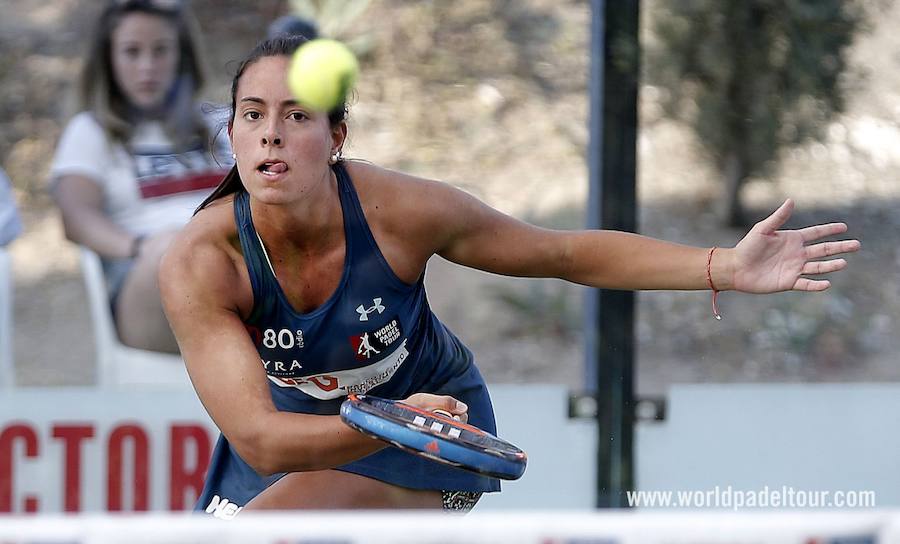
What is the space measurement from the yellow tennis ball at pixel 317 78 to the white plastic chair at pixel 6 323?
186 centimetres

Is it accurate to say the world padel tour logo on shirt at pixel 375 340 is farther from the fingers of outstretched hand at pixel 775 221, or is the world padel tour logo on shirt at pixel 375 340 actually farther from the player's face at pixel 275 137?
the fingers of outstretched hand at pixel 775 221

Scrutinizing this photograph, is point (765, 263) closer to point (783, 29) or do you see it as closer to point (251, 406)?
point (251, 406)

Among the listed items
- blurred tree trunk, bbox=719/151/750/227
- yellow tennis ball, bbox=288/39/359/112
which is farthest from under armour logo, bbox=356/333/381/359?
blurred tree trunk, bbox=719/151/750/227

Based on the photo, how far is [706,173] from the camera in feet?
15.2

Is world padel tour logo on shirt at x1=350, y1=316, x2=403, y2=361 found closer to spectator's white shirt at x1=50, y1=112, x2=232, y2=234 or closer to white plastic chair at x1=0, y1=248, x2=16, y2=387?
spectator's white shirt at x1=50, y1=112, x2=232, y2=234

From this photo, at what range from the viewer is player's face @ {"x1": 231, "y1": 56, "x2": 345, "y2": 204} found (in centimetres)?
257

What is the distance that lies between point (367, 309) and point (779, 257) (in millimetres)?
850

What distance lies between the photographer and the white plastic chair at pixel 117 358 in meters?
4.30

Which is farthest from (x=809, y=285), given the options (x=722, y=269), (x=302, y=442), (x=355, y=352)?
(x=302, y=442)

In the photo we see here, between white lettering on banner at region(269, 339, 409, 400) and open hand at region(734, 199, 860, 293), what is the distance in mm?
750

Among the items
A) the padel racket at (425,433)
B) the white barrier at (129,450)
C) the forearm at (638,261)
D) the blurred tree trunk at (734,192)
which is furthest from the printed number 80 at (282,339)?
the blurred tree trunk at (734,192)

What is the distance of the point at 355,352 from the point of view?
2844 mm

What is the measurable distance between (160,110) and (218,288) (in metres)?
1.81

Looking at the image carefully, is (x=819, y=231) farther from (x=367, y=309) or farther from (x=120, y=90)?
(x=120, y=90)
